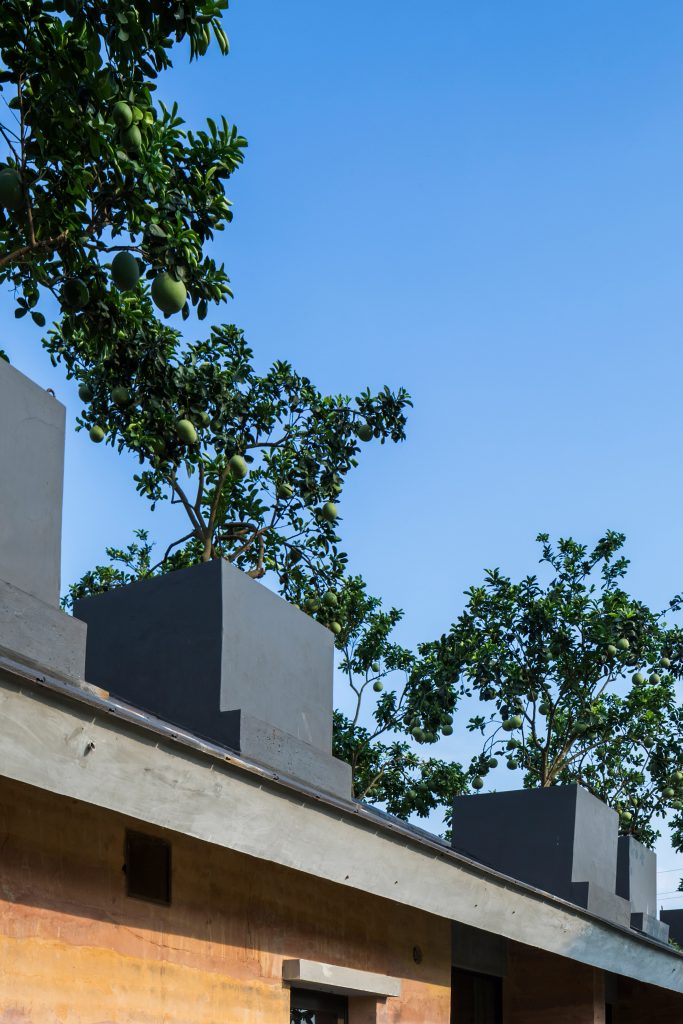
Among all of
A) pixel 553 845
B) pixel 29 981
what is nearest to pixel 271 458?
pixel 553 845

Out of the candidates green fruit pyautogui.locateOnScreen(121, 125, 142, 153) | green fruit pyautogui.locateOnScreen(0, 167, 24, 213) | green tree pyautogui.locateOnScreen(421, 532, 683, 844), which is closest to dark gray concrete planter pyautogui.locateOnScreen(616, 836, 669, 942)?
green tree pyautogui.locateOnScreen(421, 532, 683, 844)

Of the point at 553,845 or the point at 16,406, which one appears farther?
the point at 553,845

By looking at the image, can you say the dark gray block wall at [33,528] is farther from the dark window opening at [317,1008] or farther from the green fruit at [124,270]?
the dark window opening at [317,1008]

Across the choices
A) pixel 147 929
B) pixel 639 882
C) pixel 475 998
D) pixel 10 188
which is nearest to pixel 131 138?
pixel 10 188

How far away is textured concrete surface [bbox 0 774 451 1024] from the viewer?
568 centimetres

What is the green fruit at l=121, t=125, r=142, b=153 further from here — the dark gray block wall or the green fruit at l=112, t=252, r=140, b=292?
the dark gray block wall

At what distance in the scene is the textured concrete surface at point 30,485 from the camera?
729 centimetres

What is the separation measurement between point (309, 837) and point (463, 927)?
5.50 m

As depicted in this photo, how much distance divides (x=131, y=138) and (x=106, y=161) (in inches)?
24.0

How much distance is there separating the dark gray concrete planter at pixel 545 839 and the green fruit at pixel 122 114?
10692mm

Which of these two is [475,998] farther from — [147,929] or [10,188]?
[10,188]

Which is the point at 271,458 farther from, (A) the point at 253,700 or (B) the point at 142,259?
(B) the point at 142,259

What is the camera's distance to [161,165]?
26.1 feet

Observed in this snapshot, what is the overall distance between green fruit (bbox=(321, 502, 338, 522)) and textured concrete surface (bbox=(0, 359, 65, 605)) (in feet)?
32.9
